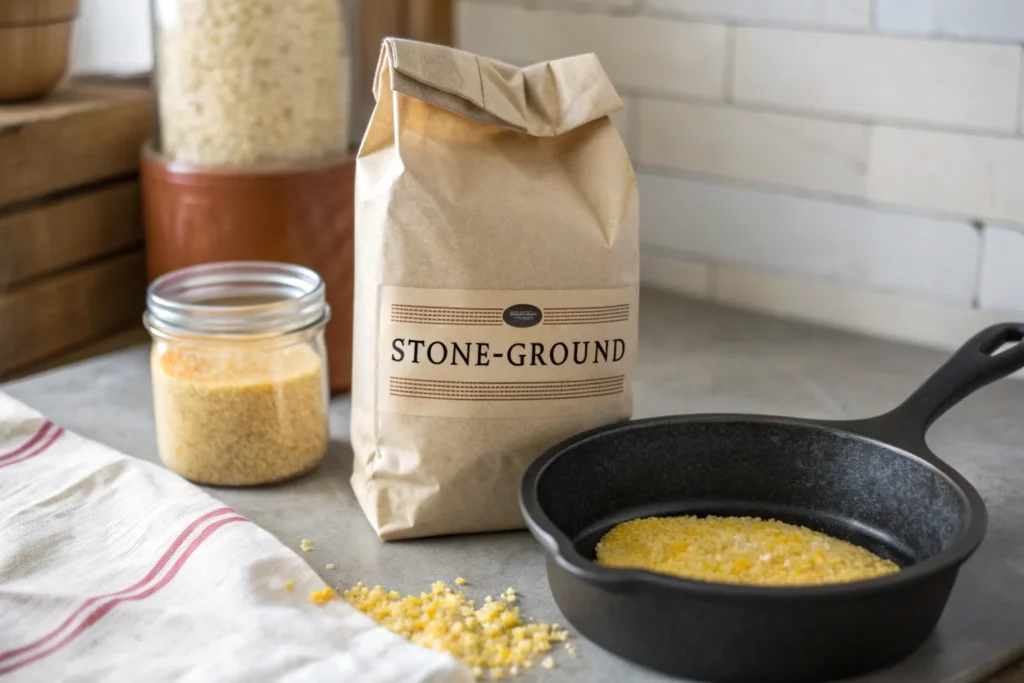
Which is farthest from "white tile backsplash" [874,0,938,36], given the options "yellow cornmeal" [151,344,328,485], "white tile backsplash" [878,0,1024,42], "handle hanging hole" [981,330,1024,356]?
"yellow cornmeal" [151,344,328,485]

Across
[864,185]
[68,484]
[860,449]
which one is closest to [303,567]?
[68,484]

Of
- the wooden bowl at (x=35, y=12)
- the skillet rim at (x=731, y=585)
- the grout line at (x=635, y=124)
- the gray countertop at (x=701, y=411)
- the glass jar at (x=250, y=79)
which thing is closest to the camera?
the skillet rim at (x=731, y=585)

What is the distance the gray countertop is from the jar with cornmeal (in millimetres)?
26

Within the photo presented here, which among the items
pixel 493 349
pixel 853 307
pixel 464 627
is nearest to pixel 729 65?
pixel 853 307

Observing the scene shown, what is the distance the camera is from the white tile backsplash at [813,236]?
3.94ft

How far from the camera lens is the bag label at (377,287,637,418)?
80 centimetres

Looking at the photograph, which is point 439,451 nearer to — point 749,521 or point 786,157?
point 749,521

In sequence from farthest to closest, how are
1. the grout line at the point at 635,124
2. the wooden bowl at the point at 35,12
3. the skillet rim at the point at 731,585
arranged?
the grout line at the point at 635,124 → the wooden bowl at the point at 35,12 → the skillet rim at the point at 731,585

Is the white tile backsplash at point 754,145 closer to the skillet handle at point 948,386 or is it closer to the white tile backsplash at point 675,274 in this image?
the white tile backsplash at point 675,274

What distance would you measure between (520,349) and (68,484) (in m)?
0.35

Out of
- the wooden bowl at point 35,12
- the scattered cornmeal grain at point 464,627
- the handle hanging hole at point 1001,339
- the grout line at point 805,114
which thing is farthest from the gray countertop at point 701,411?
the wooden bowl at point 35,12

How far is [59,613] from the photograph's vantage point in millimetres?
703

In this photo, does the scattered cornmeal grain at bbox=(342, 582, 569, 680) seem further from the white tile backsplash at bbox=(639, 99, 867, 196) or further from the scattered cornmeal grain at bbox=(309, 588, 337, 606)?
the white tile backsplash at bbox=(639, 99, 867, 196)

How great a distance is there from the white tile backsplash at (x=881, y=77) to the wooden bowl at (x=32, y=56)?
0.69 m
